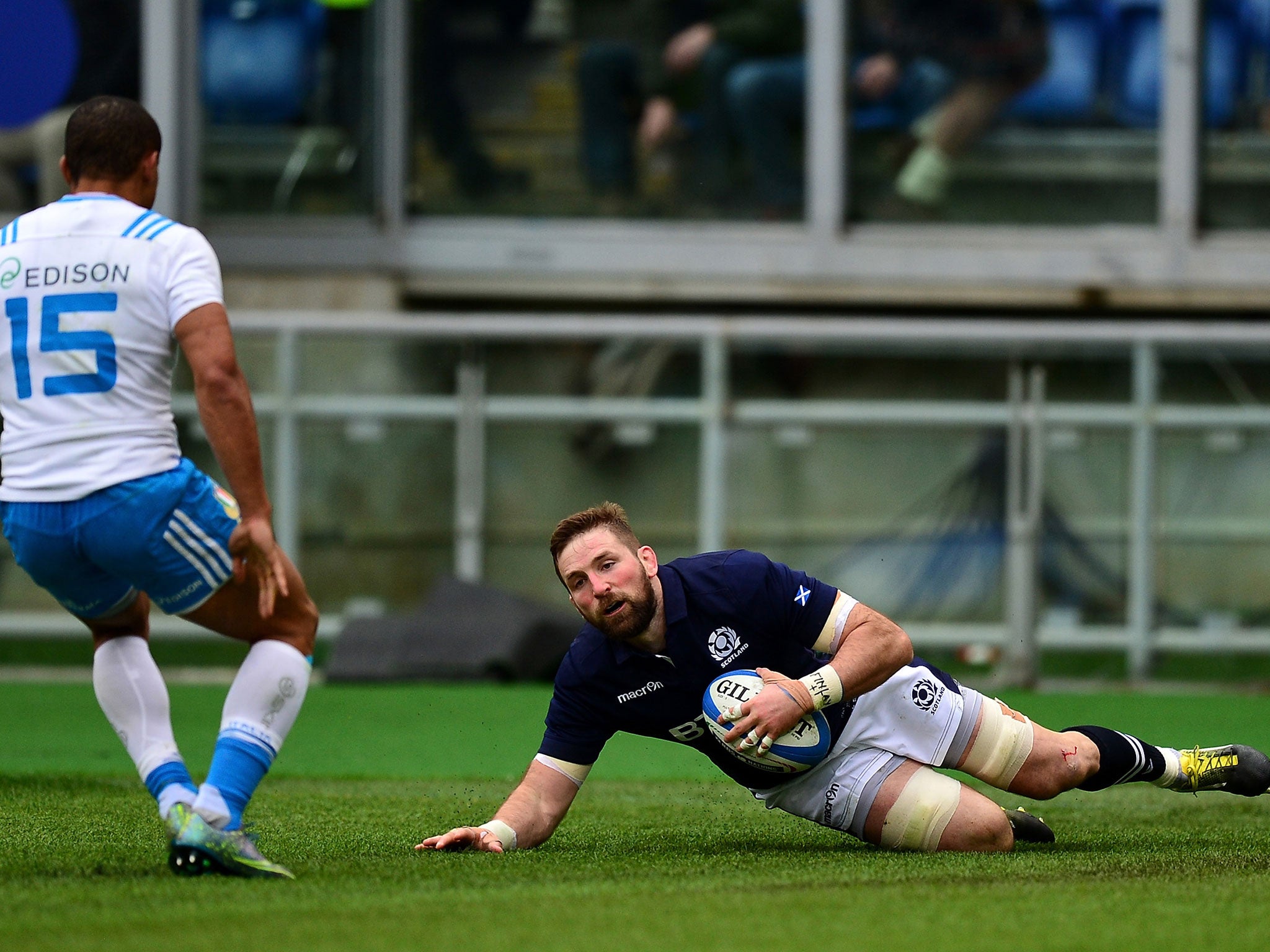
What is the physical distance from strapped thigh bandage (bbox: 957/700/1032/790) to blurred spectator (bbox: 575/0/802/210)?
8804mm

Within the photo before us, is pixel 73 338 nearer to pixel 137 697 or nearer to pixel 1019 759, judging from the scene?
pixel 137 697

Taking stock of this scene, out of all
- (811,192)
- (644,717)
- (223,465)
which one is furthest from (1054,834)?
(811,192)

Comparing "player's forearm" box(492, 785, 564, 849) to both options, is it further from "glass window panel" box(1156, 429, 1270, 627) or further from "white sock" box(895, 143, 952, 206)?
"white sock" box(895, 143, 952, 206)

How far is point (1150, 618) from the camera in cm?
1045

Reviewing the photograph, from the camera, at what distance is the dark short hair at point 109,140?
4.04m

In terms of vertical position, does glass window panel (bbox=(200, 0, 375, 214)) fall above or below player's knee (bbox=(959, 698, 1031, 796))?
above

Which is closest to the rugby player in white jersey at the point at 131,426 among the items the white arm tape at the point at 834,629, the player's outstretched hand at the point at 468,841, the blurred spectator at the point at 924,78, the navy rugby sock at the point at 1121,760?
the player's outstretched hand at the point at 468,841

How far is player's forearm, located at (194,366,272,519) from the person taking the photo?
154 inches

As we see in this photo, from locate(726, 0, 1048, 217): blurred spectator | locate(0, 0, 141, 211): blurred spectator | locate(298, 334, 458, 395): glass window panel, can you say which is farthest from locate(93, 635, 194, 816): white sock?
locate(726, 0, 1048, 217): blurred spectator

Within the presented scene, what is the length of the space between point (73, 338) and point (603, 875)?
168 cm

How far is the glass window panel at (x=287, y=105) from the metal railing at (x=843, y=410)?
218 cm

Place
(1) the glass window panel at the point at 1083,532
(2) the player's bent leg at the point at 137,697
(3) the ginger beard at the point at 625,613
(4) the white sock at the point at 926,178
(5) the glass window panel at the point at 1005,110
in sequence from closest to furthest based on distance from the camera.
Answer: (2) the player's bent leg at the point at 137,697, (3) the ginger beard at the point at 625,613, (1) the glass window panel at the point at 1083,532, (5) the glass window panel at the point at 1005,110, (4) the white sock at the point at 926,178

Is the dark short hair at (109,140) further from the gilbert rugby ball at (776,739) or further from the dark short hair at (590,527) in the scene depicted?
the gilbert rugby ball at (776,739)

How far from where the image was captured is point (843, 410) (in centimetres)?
1081
